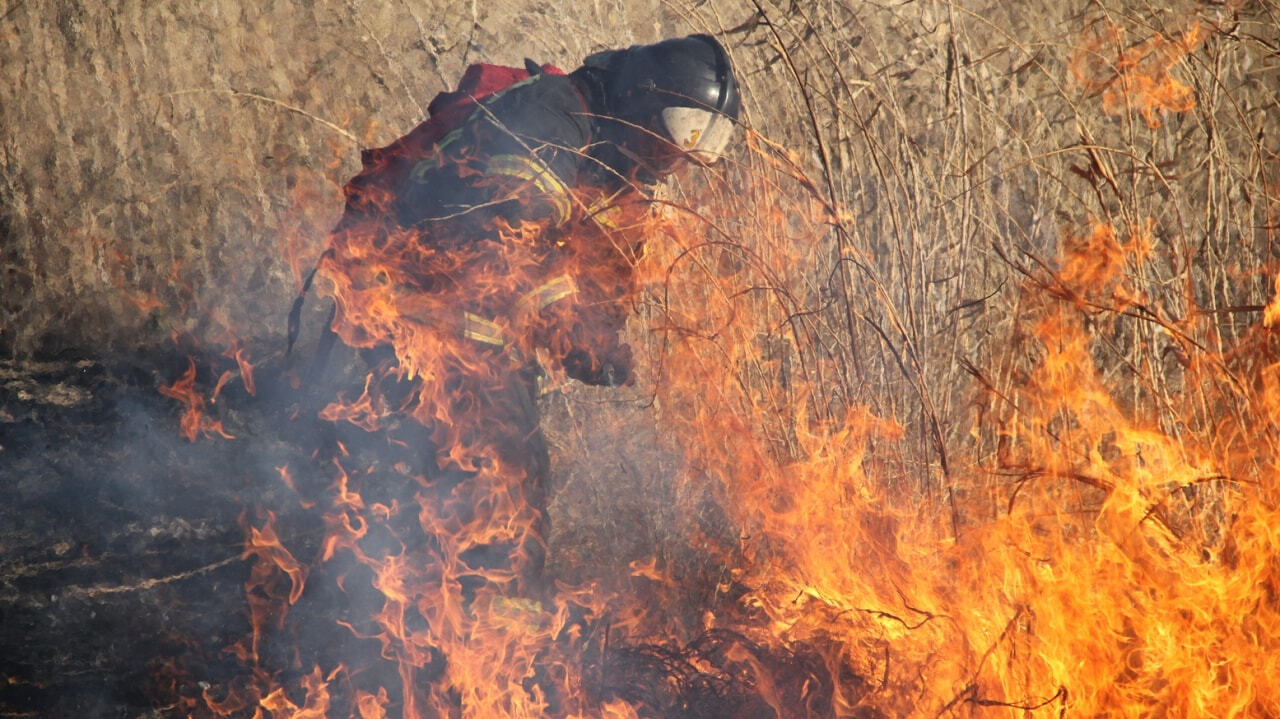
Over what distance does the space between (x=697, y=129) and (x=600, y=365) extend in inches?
41.9

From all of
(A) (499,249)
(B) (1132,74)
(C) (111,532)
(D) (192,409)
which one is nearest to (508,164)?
(A) (499,249)

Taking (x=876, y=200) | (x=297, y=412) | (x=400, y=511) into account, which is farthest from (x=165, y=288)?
(x=876, y=200)

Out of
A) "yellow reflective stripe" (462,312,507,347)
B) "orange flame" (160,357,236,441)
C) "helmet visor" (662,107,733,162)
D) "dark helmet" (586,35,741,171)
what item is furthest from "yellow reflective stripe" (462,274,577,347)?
"orange flame" (160,357,236,441)

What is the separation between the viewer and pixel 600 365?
3.67 meters

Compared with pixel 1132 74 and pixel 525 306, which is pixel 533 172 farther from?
pixel 1132 74

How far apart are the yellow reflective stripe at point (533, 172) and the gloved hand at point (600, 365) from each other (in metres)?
0.70

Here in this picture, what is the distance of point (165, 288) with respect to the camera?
5.22m

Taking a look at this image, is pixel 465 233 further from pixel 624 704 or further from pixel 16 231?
pixel 16 231

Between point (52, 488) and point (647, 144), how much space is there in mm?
3328

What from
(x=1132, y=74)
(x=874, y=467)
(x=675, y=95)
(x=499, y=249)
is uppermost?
(x=675, y=95)

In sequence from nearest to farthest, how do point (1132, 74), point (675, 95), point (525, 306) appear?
point (675, 95), point (525, 306), point (1132, 74)

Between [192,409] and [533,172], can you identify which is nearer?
[533,172]

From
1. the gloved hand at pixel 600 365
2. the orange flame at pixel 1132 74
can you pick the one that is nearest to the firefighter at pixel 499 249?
the gloved hand at pixel 600 365

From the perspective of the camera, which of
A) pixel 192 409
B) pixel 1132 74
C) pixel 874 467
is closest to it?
pixel 874 467
